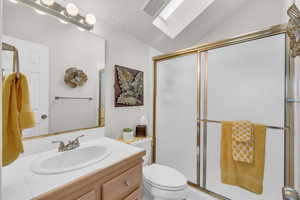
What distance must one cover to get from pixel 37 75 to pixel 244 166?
A: 73.8 inches

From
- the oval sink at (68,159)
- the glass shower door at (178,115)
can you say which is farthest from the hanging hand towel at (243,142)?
the oval sink at (68,159)

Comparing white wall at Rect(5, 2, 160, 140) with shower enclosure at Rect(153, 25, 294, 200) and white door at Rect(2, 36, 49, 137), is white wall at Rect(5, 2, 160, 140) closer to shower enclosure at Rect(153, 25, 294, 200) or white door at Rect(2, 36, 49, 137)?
white door at Rect(2, 36, 49, 137)

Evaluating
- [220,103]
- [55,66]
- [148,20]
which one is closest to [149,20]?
[148,20]

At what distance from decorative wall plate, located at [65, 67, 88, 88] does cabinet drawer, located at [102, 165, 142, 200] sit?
91cm

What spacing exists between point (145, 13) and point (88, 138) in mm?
1492

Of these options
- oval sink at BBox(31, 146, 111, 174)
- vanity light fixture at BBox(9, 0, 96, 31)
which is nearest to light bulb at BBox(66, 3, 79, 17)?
vanity light fixture at BBox(9, 0, 96, 31)

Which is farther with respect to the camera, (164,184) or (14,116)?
(164,184)

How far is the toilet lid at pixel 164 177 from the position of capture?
3.90ft

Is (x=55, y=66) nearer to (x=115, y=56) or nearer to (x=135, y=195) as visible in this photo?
(x=115, y=56)

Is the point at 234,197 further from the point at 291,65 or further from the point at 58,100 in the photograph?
the point at 58,100

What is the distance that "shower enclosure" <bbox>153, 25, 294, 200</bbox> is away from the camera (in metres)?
1.08

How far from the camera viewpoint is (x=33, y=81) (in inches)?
40.8

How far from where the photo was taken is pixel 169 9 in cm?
178

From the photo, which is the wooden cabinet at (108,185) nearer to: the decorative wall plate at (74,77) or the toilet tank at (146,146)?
the toilet tank at (146,146)
